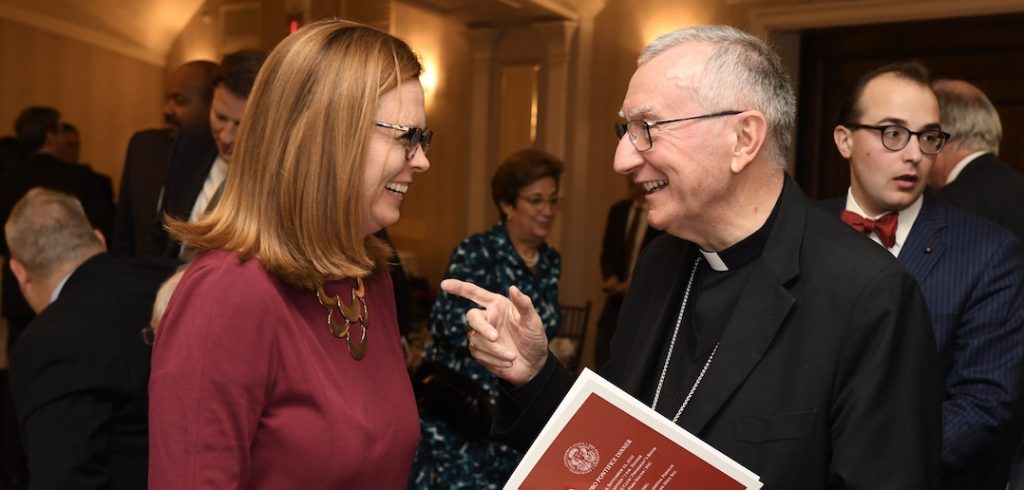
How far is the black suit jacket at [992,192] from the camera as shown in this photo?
10.8ft

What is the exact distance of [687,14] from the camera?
7754mm

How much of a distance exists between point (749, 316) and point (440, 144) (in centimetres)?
781

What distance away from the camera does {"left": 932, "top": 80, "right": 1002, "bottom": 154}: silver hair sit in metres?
3.28

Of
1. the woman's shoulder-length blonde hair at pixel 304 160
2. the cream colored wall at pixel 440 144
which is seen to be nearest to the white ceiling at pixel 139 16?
the cream colored wall at pixel 440 144

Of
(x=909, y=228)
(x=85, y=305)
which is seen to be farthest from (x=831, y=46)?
(x=85, y=305)

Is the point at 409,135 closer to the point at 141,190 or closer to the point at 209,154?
the point at 209,154

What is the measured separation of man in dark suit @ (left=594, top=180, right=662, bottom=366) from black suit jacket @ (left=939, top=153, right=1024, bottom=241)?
9.83 feet

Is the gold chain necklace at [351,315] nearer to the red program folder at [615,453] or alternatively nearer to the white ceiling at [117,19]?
the red program folder at [615,453]

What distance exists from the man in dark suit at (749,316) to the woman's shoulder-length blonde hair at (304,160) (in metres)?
0.24

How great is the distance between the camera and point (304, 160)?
1634 millimetres

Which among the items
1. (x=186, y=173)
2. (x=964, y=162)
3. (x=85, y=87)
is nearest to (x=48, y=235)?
(x=186, y=173)

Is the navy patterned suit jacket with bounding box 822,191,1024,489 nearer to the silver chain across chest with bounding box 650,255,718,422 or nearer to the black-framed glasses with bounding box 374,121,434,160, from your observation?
the silver chain across chest with bounding box 650,255,718,422

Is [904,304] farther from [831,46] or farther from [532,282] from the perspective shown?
[831,46]

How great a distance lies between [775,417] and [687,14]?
6544mm
